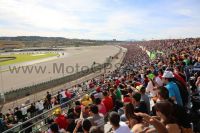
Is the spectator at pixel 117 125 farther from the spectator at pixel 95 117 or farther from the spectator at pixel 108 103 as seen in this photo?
the spectator at pixel 108 103

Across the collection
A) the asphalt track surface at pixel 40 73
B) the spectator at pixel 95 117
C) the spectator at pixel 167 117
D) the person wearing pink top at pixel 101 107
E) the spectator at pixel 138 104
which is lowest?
the asphalt track surface at pixel 40 73

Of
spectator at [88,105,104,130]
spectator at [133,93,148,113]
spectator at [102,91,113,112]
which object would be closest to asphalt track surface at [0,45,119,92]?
spectator at [102,91,113,112]

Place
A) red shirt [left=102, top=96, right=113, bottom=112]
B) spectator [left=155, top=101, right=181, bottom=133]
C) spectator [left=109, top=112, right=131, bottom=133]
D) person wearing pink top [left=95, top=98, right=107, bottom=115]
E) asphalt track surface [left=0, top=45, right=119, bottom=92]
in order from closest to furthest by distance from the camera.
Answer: spectator [left=155, top=101, right=181, bottom=133] → spectator [left=109, top=112, right=131, bottom=133] → person wearing pink top [left=95, top=98, right=107, bottom=115] → red shirt [left=102, top=96, right=113, bottom=112] → asphalt track surface [left=0, top=45, right=119, bottom=92]

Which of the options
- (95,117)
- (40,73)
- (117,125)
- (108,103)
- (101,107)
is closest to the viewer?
(117,125)

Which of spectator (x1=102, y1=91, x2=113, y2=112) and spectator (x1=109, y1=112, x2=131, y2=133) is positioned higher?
spectator (x1=109, y1=112, x2=131, y2=133)

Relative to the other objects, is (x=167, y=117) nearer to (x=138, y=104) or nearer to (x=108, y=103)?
(x=138, y=104)

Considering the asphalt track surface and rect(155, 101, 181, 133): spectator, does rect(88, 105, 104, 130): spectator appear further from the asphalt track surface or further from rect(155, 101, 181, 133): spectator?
the asphalt track surface

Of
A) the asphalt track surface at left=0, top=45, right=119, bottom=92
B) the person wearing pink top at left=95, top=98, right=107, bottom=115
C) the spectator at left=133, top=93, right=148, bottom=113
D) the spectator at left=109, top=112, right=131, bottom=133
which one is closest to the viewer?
the spectator at left=109, top=112, right=131, bottom=133

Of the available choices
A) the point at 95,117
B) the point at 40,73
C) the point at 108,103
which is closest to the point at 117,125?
the point at 95,117

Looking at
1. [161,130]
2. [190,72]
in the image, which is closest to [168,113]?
[161,130]

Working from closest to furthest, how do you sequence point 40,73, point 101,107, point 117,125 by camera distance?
point 117,125 < point 101,107 < point 40,73

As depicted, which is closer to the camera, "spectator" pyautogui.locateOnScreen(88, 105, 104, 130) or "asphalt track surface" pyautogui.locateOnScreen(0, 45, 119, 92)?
"spectator" pyautogui.locateOnScreen(88, 105, 104, 130)

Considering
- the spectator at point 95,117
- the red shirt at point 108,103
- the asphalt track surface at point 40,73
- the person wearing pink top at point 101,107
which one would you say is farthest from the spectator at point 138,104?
the asphalt track surface at point 40,73

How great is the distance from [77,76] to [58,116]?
31527mm
